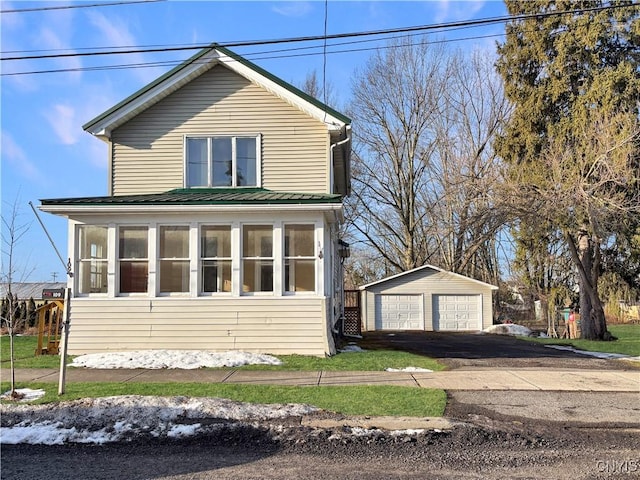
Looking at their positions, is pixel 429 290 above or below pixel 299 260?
below

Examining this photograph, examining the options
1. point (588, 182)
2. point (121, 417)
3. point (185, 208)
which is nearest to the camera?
point (121, 417)

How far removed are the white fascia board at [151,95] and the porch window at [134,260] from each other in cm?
326

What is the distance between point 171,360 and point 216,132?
6.39 metres

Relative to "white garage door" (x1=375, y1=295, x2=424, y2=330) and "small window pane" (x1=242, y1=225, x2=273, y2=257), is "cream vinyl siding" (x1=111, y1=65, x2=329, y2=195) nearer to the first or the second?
"small window pane" (x1=242, y1=225, x2=273, y2=257)

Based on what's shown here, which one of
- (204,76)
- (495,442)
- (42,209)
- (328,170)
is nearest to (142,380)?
(42,209)

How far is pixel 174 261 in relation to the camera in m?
13.5

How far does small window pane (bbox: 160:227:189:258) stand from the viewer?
1343 centimetres

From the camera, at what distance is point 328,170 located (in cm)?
1481

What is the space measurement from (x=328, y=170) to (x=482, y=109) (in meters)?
24.4

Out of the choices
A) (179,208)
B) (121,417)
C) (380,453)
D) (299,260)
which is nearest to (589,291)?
(299,260)

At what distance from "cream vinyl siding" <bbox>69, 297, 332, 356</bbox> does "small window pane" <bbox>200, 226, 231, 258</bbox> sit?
1.11 metres

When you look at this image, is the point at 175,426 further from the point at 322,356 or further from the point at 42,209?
the point at 42,209

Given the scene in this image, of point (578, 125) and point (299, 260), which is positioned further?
point (578, 125)

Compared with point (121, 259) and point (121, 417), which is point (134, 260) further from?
point (121, 417)
